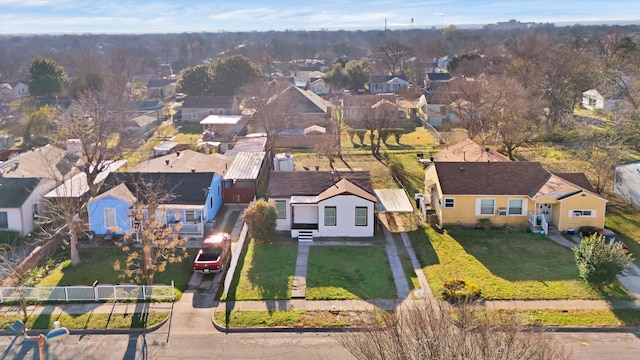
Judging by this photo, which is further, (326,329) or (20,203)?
(20,203)

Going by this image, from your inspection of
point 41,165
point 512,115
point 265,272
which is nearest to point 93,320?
point 265,272

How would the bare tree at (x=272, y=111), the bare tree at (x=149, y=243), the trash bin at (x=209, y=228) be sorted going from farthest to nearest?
the bare tree at (x=272, y=111) < the trash bin at (x=209, y=228) < the bare tree at (x=149, y=243)

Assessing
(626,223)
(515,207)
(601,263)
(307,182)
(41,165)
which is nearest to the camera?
(601,263)

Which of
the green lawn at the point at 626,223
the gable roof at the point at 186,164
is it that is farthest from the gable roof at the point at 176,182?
the green lawn at the point at 626,223

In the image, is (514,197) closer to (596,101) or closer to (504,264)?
(504,264)

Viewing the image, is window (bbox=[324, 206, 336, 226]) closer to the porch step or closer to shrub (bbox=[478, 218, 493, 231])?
the porch step

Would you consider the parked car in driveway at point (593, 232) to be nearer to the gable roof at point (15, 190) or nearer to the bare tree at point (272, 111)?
the bare tree at point (272, 111)
